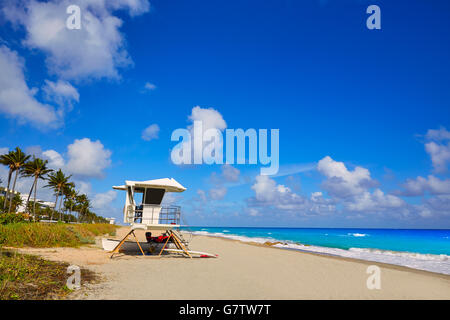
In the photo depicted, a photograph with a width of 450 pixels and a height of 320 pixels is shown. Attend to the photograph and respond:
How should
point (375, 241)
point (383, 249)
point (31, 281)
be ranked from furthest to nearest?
point (375, 241), point (383, 249), point (31, 281)

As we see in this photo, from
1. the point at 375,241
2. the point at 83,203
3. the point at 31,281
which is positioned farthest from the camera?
the point at 83,203

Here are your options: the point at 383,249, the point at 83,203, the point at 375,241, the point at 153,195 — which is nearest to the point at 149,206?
the point at 153,195

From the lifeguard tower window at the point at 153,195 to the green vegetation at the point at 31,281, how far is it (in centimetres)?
718

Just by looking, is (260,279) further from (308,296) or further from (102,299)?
(102,299)

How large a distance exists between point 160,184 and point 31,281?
29.5 ft

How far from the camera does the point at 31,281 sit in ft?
23.6

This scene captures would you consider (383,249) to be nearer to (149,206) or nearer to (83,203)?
(149,206)

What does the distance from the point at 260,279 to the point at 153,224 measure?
768 centimetres

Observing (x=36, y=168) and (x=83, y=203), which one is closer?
(x=36, y=168)

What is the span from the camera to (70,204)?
77.4 metres

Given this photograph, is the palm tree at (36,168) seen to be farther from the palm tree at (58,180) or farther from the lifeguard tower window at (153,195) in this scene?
the lifeguard tower window at (153,195)

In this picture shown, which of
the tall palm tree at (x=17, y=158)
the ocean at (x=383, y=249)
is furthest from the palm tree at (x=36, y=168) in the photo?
the ocean at (x=383, y=249)

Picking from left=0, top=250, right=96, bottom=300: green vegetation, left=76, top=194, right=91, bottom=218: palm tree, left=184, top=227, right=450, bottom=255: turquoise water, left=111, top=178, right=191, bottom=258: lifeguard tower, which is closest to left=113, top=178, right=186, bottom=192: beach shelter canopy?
left=111, top=178, right=191, bottom=258: lifeguard tower
